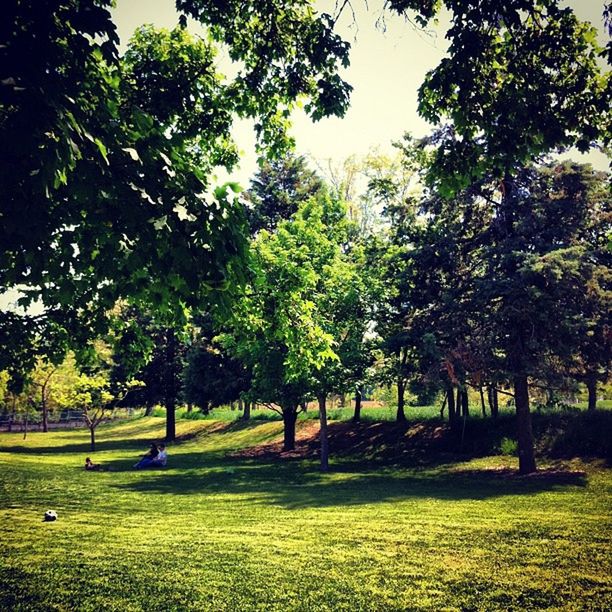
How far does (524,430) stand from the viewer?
63.3ft

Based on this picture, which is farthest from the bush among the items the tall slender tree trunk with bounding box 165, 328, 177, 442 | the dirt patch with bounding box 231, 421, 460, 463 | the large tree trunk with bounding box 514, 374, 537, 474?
the tall slender tree trunk with bounding box 165, 328, 177, 442

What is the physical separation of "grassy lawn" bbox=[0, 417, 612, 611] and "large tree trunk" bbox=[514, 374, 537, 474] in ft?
3.92

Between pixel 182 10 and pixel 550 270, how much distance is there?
597 inches

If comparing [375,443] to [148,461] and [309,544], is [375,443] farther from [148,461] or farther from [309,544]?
[309,544]

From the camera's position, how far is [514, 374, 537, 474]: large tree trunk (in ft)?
62.7

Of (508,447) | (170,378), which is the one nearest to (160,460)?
(170,378)

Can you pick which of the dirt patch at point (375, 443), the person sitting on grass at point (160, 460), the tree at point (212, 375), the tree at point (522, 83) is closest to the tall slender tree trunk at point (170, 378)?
the tree at point (212, 375)

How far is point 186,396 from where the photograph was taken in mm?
35344

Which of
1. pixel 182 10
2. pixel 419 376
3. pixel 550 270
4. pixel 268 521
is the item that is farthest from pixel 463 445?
pixel 182 10

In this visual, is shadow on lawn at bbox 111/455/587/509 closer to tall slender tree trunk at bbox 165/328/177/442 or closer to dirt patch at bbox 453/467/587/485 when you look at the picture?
dirt patch at bbox 453/467/587/485

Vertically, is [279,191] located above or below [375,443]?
above

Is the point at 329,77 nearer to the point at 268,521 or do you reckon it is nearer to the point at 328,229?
the point at 268,521

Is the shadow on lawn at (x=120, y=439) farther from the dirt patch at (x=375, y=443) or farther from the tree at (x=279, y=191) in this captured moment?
the tree at (x=279, y=191)

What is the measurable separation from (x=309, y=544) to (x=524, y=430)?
13.9m
